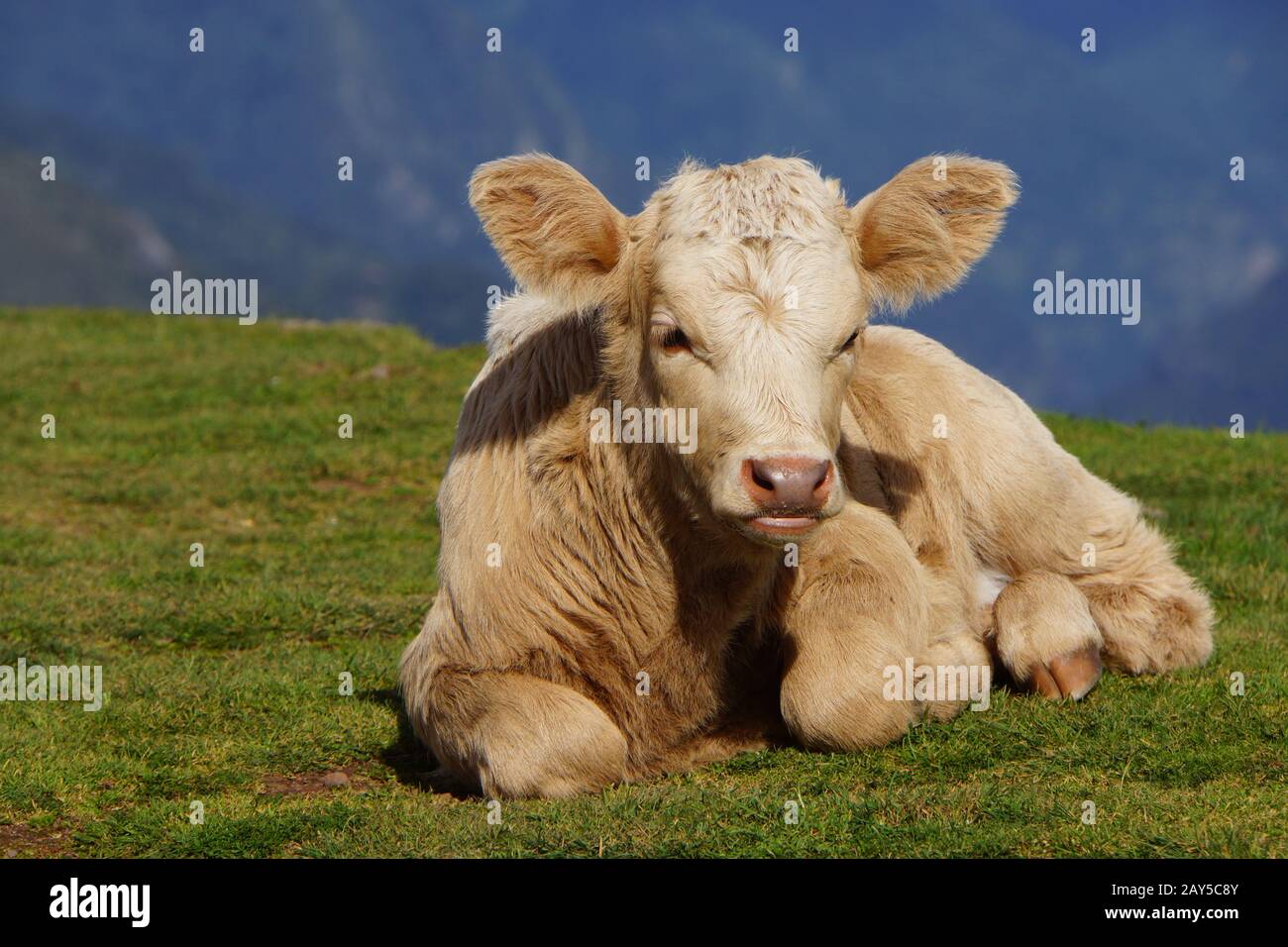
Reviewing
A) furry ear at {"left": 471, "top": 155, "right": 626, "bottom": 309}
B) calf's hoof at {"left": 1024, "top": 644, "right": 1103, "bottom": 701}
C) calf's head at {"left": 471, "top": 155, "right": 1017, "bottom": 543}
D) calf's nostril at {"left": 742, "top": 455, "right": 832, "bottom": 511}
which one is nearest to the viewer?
calf's nostril at {"left": 742, "top": 455, "right": 832, "bottom": 511}

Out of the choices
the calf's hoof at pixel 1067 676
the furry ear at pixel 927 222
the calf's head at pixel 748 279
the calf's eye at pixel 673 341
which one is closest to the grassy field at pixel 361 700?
the calf's hoof at pixel 1067 676

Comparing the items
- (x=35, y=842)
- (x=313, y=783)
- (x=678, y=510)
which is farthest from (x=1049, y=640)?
(x=35, y=842)

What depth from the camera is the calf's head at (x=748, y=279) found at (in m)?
5.19

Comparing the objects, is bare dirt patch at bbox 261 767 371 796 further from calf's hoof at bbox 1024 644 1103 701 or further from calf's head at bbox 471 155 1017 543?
calf's hoof at bbox 1024 644 1103 701

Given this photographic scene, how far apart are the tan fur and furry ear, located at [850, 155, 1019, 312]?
0.01 metres

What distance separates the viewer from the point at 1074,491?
308 inches

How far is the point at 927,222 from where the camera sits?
620 cm

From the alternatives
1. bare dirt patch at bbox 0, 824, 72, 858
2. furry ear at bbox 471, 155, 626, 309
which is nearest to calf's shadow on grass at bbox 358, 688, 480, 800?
bare dirt patch at bbox 0, 824, 72, 858

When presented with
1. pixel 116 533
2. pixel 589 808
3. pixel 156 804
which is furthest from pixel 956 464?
pixel 116 533

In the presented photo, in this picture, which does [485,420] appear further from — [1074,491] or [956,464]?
[1074,491]

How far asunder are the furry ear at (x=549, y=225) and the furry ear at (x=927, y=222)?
1055 millimetres

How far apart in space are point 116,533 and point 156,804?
748 centimetres

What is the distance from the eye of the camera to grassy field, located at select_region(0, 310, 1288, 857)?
4938 mm

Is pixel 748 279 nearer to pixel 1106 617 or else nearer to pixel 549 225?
pixel 549 225
